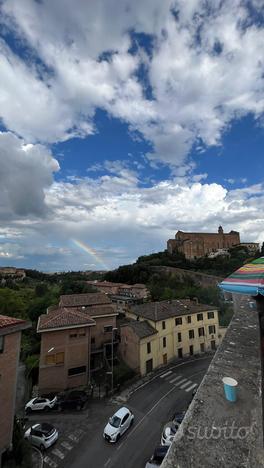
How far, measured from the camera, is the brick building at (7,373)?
27.7 ft

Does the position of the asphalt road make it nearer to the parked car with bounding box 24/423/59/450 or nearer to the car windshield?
the car windshield

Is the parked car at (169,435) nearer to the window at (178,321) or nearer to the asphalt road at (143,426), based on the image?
the asphalt road at (143,426)

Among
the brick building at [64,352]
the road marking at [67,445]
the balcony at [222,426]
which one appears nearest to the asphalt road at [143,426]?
the road marking at [67,445]

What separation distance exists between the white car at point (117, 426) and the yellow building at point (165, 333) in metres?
6.15

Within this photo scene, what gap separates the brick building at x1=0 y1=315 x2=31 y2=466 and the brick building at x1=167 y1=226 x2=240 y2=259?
72257 millimetres

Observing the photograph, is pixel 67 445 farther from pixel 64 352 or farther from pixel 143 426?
pixel 64 352

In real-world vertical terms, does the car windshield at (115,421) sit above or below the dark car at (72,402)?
above

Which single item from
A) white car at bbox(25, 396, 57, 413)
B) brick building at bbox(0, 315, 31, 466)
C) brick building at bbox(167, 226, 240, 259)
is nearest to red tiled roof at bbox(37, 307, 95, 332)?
white car at bbox(25, 396, 57, 413)

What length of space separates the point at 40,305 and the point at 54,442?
74.3 ft

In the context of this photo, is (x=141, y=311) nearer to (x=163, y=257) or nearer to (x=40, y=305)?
(x=40, y=305)

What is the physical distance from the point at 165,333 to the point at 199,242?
6610 cm

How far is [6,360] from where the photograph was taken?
8.66 metres

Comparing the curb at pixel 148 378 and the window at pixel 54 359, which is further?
the window at pixel 54 359

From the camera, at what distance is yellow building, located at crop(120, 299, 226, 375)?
18891 mm
